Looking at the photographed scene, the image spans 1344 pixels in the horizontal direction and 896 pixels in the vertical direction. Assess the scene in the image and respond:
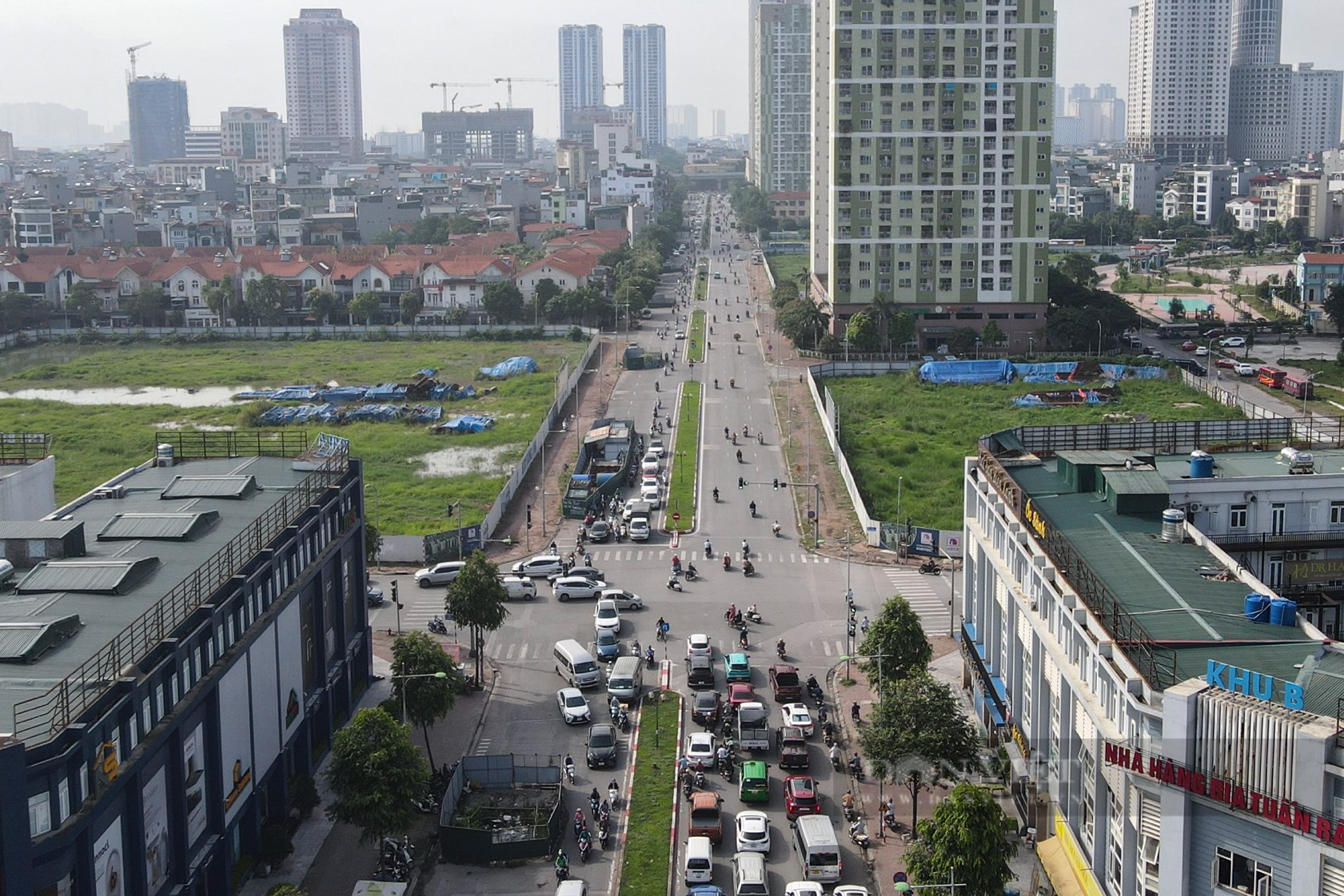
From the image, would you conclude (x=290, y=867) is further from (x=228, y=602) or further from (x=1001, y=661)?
(x=1001, y=661)

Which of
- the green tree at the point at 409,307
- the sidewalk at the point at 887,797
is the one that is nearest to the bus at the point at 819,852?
the sidewalk at the point at 887,797

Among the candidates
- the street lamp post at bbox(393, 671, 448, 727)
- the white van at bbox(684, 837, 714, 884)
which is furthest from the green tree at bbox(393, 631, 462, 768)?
the white van at bbox(684, 837, 714, 884)

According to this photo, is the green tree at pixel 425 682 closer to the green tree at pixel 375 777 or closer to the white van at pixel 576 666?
the green tree at pixel 375 777

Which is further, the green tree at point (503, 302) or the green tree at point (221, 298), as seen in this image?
the green tree at point (221, 298)

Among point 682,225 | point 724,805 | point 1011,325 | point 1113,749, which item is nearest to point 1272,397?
point 1011,325

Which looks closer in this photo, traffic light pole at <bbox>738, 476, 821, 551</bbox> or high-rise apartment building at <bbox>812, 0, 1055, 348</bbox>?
traffic light pole at <bbox>738, 476, 821, 551</bbox>

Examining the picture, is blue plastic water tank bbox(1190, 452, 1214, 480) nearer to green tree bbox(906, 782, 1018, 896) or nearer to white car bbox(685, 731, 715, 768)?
green tree bbox(906, 782, 1018, 896)

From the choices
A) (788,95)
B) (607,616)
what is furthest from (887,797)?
(788,95)
